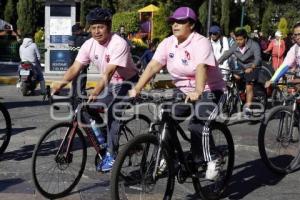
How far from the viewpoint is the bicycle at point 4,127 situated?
21.1 ft

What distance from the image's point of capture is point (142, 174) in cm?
446

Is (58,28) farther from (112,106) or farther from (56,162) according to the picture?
(56,162)

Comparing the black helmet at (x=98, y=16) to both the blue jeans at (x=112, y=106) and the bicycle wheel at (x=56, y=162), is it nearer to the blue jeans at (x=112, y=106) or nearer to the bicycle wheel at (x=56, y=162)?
the blue jeans at (x=112, y=106)

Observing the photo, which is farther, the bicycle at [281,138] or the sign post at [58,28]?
the sign post at [58,28]

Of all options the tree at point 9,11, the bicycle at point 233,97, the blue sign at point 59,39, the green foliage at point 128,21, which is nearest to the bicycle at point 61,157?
the bicycle at point 233,97

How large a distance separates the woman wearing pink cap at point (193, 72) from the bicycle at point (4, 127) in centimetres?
233

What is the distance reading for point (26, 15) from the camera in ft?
110

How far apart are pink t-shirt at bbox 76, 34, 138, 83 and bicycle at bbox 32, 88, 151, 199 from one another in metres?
0.50

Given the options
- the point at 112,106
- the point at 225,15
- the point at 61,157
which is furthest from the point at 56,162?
the point at 225,15

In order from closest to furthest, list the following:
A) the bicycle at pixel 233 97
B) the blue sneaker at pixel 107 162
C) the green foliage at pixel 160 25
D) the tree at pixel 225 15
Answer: the blue sneaker at pixel 107 162, the bicycle at pixel 233 97, the green foliage at pixel 160 25, the tree at pixel 225 15

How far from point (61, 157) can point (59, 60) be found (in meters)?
10.9

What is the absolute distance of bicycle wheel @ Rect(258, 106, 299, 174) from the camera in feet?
20.4

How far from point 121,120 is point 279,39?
1145 centimetres

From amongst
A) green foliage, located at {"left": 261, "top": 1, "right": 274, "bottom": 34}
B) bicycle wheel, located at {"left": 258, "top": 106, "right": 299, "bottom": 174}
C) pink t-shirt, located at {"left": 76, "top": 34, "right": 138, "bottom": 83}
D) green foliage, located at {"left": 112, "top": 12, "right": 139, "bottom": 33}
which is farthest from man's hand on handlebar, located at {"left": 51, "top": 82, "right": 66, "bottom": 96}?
green foliage, located at {"left": 261, "top": 1, "right": 274, "bottom": 34}
